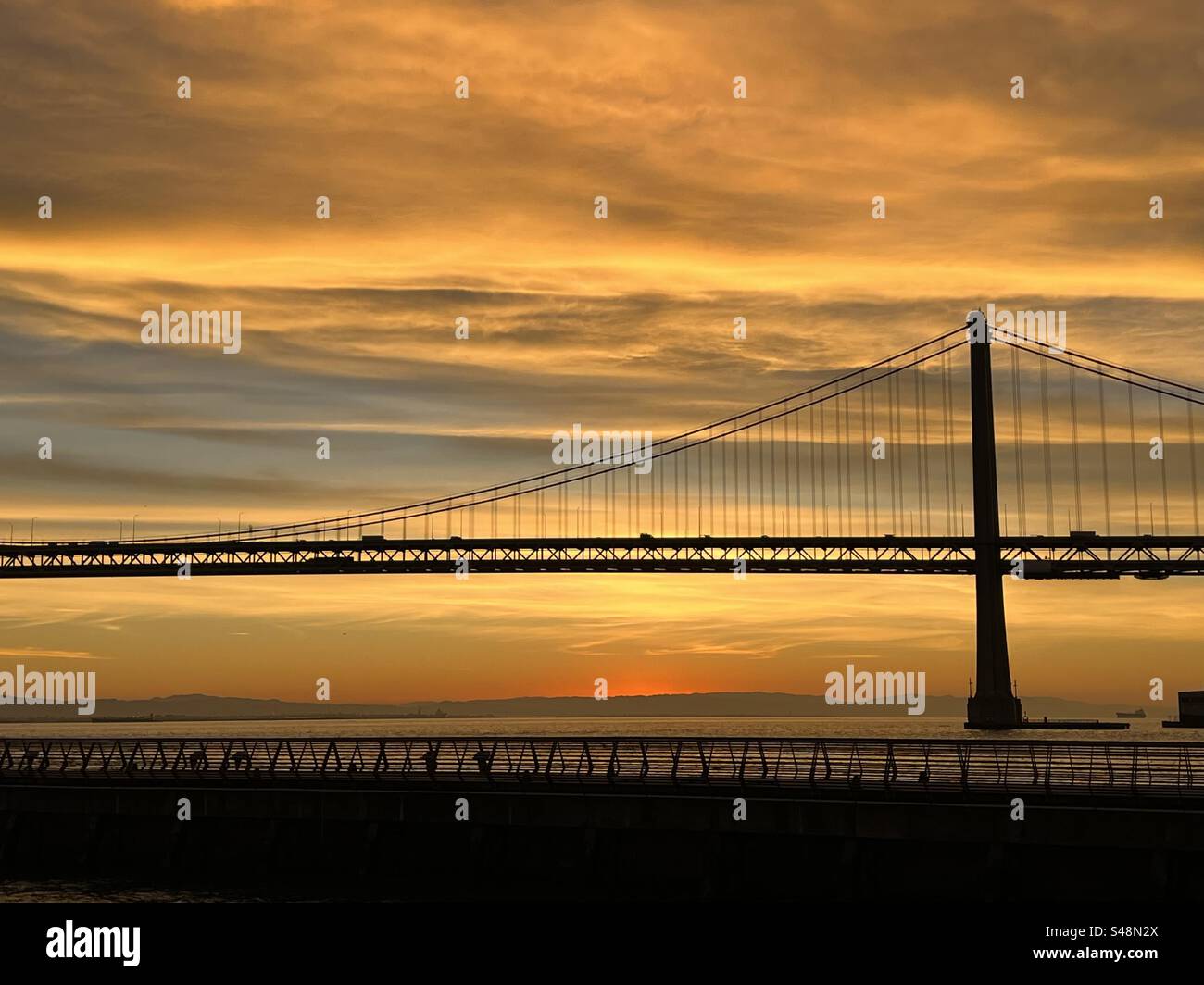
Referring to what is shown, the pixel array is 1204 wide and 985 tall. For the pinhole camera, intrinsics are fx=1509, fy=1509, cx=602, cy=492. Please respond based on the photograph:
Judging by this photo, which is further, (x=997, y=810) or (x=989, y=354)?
(x=989, y=354)

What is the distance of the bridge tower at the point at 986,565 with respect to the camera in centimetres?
11862

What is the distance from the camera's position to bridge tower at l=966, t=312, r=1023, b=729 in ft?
389

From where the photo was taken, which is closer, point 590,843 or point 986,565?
point 590,843

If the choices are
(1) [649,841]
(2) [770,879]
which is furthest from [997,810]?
(1) [649,841]

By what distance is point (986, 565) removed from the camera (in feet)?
388

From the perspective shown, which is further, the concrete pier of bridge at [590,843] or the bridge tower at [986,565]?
the bridge tower at [986,565]

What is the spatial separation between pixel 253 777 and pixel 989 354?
98629 mm

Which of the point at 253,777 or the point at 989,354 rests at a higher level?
the point at 989,354

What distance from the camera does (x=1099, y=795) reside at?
31797 mm

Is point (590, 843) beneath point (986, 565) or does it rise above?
beneath

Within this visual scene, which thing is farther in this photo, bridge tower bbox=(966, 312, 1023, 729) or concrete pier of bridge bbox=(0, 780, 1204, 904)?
bridge tower bbox=(966, 312, 1023, 729)
